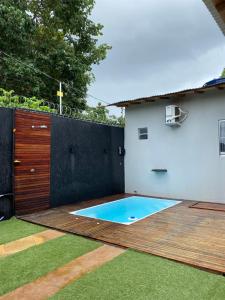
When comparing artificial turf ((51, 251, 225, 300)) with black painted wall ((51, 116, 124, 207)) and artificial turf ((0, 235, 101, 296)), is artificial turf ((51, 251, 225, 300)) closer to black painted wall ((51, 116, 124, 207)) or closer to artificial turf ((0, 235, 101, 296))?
artificial turf ((0, 235, 101, 296))

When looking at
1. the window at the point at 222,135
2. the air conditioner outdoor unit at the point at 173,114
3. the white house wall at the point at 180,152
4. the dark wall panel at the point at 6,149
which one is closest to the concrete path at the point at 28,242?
the dark wall panel at the point at 6,149

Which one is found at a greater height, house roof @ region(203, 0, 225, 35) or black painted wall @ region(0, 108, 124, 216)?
house roof @ region(203, 0, 225, 35)

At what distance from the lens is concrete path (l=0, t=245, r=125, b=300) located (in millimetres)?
2886

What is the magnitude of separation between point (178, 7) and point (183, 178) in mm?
6190

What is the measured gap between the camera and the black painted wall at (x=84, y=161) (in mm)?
7809

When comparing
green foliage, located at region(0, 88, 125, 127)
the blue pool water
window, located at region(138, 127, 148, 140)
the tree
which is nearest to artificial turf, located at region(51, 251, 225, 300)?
the blue pool water

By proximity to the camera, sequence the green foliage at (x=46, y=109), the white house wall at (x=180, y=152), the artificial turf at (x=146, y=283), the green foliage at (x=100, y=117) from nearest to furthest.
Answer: the artificial turf at (x=146, y=283) → the green foliage at (x=46, y=109) → the white house wall at (x=180, y=152) → the green foliage at (x=100, y=117)

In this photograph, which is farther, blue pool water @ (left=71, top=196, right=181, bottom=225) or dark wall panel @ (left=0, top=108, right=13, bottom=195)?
blue pool water @ (left=71, top=196, right=181, bottom=225)

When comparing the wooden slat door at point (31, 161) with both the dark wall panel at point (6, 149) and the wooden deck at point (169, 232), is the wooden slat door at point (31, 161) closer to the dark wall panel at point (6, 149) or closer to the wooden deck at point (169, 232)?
the dark wall panel at point (6, 149)

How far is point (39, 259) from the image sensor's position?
383cm

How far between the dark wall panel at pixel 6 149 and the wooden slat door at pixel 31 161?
0.42ft

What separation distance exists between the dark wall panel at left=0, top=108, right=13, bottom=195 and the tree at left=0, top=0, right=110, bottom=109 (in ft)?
23.7

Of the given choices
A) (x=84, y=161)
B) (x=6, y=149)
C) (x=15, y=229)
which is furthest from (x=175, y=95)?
(x=15, y=229)

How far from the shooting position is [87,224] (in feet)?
18.7
